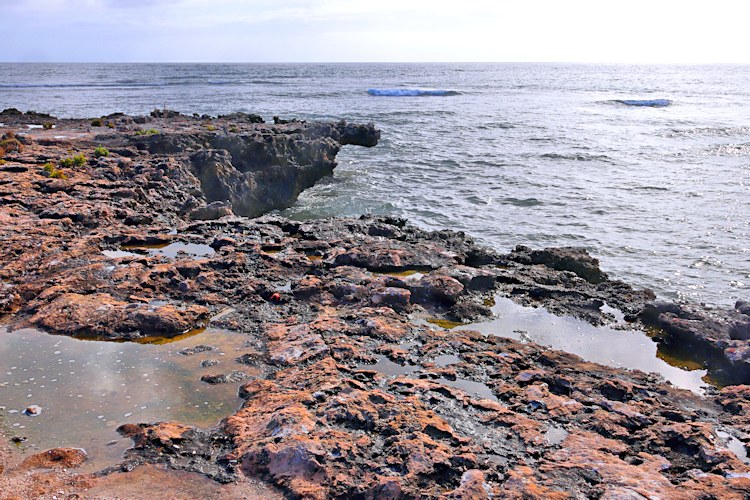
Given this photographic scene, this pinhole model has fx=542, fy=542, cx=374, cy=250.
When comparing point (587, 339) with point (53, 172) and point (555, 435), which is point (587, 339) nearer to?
point (555, 435)

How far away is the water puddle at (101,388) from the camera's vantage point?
24.8 ft

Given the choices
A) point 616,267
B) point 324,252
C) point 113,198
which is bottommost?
point 616,267

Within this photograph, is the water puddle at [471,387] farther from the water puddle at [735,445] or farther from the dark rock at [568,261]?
the dark rock at [568,261]

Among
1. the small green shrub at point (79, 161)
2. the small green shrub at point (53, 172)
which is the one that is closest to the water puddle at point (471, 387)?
the small green shrub at point (53, 172)

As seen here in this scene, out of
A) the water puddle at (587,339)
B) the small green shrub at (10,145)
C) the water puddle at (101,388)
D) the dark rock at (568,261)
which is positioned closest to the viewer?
the water puddle at (101,388)

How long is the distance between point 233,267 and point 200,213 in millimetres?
6571

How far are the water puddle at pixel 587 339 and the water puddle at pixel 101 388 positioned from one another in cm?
546

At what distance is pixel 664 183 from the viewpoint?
3112 cm

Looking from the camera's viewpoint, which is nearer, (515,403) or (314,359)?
(515,403)

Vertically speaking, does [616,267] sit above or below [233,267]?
below

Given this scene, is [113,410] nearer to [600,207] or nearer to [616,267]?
[616,267]

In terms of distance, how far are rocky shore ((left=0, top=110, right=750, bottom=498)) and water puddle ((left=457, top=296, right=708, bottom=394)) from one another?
447mm

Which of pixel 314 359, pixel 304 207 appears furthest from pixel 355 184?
pixel 314 359

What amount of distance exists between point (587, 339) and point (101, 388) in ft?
31.1
